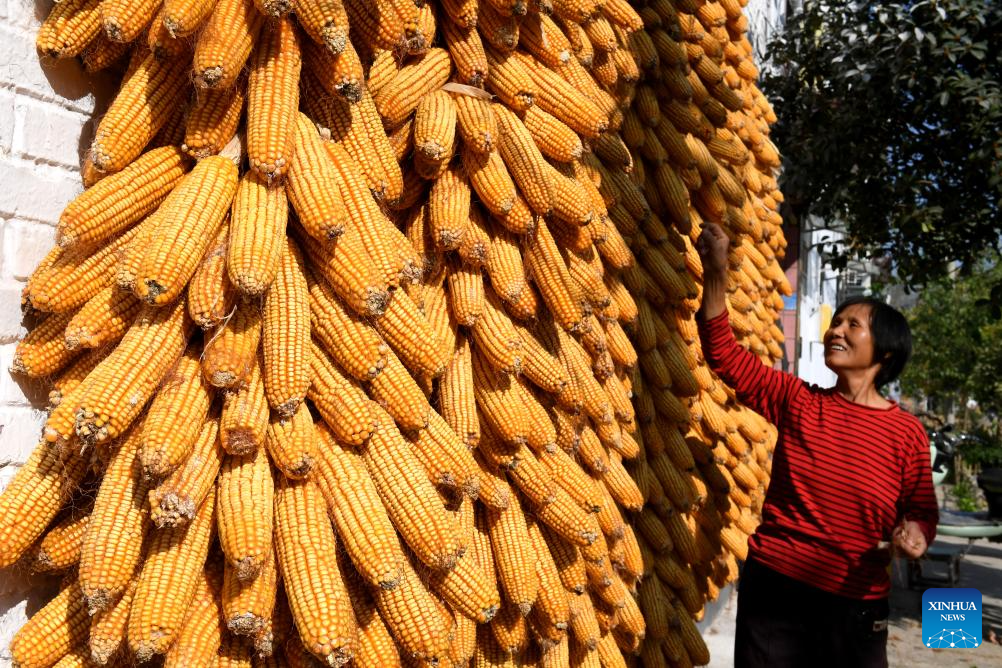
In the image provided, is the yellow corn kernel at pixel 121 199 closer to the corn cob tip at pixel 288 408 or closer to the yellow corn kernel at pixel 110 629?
the corn cob tip at pixel 288 408

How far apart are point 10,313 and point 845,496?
296 centimetres

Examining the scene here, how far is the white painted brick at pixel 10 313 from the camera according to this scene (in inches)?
83.3

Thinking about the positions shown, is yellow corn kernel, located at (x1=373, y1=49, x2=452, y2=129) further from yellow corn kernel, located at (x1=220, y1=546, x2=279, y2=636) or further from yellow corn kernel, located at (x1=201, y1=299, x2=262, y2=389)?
yellow corn kernel, located at (x1=220, y1=546, x2=279, y2=636)

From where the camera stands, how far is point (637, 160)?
3.90 meters

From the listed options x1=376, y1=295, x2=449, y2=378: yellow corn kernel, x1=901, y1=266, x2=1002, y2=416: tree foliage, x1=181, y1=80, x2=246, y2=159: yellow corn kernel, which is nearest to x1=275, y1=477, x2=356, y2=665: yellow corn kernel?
x1=376, y1=295, x2=449, y2=378: yellow corn kernel

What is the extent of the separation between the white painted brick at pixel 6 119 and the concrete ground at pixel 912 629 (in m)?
4.85

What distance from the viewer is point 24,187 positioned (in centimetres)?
215

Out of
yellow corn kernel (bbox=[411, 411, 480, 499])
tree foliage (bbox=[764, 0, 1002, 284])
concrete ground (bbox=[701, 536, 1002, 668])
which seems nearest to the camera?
yellow corn kernel (bbox=[411, 411, 480, 499])

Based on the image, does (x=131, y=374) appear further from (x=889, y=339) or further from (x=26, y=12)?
(x=889, y=339)

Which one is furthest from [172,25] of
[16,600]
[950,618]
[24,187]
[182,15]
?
[950,618]

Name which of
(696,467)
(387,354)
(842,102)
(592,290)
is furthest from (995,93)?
(387,354)

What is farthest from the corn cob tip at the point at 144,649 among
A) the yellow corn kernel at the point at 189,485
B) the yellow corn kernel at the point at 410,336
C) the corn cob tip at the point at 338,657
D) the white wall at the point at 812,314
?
the white wall at the point at 812,314

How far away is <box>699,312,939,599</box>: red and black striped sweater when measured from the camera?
3570mm

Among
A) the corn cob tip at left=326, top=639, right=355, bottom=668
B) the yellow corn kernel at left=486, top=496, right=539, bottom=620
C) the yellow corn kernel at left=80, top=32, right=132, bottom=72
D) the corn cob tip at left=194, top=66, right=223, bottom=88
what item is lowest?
the yellow corn kernel at left=486, top=496, right=539, bottom=620
